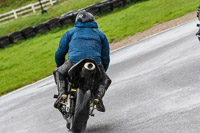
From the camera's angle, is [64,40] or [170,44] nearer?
[64,40]

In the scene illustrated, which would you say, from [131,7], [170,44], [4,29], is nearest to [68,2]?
[4,29]

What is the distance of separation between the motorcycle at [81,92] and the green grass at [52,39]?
8.80 m

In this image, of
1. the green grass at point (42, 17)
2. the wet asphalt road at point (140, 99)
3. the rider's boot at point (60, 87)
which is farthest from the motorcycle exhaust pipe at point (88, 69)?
the green grass at point (42, 17)

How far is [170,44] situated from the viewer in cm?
1507

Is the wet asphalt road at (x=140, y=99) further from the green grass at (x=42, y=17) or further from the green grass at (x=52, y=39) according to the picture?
the green grass at (x=42, y=17)

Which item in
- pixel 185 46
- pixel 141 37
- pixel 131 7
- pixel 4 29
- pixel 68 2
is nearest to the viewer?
pixel 185 46

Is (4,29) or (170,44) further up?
(170,44)

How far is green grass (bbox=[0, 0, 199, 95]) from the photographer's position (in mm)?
17422

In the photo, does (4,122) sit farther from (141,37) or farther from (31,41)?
(31,41)

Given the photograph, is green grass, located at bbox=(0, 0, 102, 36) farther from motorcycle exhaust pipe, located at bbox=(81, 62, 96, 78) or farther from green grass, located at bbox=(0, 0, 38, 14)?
motorcycle exhaust pipe, located at bbox=(81, 62, 96, 78)

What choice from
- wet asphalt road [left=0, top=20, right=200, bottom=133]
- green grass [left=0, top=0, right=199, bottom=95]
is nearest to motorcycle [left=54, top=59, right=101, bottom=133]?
wet asphalt road [left=0, top=20, right=200, bottom=133]

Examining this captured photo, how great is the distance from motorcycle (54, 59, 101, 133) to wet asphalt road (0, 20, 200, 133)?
0.63 metres

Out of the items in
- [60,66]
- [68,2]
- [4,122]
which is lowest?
[68,2]

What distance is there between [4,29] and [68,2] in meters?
7.07
